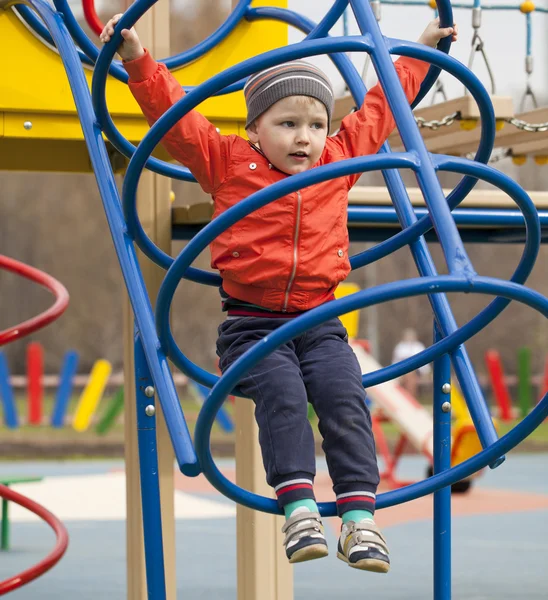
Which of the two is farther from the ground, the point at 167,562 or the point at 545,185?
the point at 545,185

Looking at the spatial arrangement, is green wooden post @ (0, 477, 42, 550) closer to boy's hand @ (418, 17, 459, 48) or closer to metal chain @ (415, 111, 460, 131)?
metal chain @ (415, 111, 460, 131)

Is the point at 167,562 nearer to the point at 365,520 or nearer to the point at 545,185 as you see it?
the point at 365,520

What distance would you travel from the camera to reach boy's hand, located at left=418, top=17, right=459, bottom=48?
2695 millimetres

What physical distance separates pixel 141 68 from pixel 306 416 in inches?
33.1

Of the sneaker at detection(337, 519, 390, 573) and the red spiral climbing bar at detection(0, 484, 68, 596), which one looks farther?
the red spiral climbing bar at detection(0, 484, 68, 596)

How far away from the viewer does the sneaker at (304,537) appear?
221cm

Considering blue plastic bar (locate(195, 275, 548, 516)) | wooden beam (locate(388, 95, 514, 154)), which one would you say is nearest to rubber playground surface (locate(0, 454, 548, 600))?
wooden beam (locate(388, 95, 514, 154))

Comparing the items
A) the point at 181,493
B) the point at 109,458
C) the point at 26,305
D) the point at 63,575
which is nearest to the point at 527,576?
the point at 63,575

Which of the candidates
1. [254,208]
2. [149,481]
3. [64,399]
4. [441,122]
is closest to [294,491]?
[149,481]

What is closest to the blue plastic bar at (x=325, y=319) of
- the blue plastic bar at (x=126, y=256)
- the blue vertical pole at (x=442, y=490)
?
the blue plastic bar at (x=126, y=256)

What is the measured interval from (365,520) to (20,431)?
12368 mm

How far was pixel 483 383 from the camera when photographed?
850 inches

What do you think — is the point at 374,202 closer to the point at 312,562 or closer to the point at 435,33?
the point at 435,33

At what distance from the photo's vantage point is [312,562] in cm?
623
